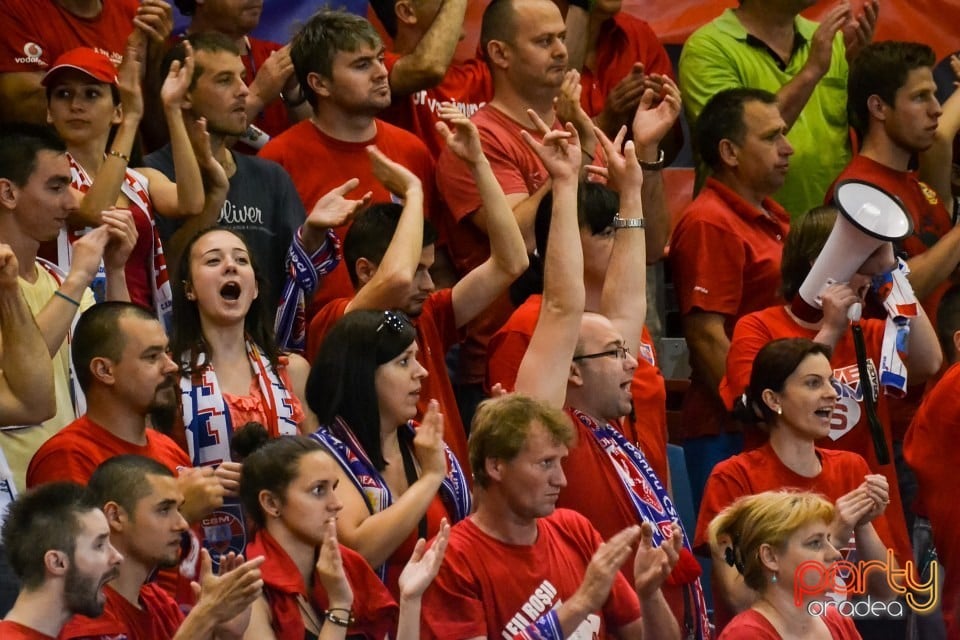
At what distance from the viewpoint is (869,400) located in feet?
22.5

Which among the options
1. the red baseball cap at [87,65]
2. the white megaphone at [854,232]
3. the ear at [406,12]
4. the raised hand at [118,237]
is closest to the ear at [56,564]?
the raised hand at [118,237]

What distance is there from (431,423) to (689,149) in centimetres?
367

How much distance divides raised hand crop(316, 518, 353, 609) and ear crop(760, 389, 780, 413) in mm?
1861

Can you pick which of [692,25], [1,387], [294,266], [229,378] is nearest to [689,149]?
[692,25]

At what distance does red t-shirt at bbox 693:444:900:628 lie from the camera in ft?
20.7

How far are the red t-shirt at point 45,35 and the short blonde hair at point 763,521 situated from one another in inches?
114

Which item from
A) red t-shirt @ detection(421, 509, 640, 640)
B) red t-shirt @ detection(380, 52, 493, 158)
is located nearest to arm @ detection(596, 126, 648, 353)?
red t-shirt @ detection(421, 509, 640, 640)

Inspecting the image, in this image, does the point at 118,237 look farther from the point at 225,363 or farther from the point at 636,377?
the point at 636,377

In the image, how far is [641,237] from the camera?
6.79m

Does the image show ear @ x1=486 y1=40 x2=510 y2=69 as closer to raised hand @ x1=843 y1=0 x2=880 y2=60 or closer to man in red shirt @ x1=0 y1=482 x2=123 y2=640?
raised hand @ x1=843 y1=0 x2=880 y2=60

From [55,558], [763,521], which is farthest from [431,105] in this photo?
[55,558]

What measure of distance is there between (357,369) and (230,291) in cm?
54

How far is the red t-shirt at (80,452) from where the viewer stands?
5504mm

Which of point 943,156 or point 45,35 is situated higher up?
point 45,35
